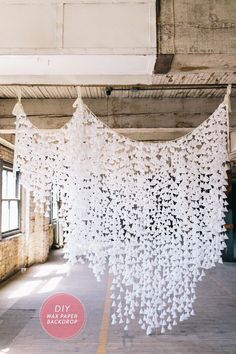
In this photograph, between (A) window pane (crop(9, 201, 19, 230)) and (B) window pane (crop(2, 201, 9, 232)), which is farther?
(A) window pane (crop(9, 201, 19, 230))

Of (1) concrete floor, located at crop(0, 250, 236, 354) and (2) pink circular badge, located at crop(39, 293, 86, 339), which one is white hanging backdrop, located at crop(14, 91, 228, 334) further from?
(2) pink circular badge, located at crop(39, 293, 86, 339)

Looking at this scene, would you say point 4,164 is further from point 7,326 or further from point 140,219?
point 140,219

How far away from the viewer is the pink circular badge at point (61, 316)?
4344mm

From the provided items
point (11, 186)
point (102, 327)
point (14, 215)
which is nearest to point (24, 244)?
point (14, 215)

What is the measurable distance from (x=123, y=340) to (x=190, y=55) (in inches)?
130

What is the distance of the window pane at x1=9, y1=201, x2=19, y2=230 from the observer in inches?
Result: 322

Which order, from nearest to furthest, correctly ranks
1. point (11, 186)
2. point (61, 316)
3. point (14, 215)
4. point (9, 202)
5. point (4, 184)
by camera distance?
point (61, 316) → point (4, 184) → point (9, 202) → point (11, 186) → point (14, 215)

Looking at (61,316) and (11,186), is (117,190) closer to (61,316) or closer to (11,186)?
(61,316)

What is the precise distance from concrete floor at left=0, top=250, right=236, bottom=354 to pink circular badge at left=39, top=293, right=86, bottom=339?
0.10 meters

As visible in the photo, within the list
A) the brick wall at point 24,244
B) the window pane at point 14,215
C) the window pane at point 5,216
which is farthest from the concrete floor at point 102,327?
the window pane at point 14,215

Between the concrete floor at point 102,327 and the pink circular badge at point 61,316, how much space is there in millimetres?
104

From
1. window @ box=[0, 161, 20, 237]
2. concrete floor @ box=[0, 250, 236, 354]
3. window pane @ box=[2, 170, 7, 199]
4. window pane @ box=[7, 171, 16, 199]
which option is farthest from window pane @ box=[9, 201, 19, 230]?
concrete floor @ box=[0, 250, 236, 354]

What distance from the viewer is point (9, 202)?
26.1ft

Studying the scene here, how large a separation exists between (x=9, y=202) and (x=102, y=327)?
4313 millimetres
